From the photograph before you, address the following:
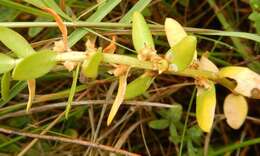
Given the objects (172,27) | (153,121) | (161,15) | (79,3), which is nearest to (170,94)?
(153,121)

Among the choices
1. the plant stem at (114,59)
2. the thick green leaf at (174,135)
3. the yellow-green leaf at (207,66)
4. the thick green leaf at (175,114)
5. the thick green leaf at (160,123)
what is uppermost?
the plant stem at (114,59)

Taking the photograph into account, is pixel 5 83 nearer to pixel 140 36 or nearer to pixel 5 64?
pixel 5 64

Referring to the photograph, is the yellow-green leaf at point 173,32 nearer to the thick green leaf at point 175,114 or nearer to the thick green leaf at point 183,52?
the thick green leaf at point 183,52

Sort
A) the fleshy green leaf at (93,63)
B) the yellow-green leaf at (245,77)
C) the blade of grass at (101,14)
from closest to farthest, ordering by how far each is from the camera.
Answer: the fleshy green leaf at (93,63) → the yellow-green leaf at (245,77) → the blade of grass at (101,14)

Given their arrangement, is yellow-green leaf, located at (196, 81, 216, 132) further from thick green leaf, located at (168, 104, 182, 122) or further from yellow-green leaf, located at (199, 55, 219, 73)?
thick green leaf, located at (168, 104, 182, 122)

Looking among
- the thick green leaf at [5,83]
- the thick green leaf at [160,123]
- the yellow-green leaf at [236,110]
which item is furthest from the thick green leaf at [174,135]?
the thick green leaf at [5,83]

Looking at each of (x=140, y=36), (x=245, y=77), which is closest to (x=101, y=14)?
(x=140, y=36)
